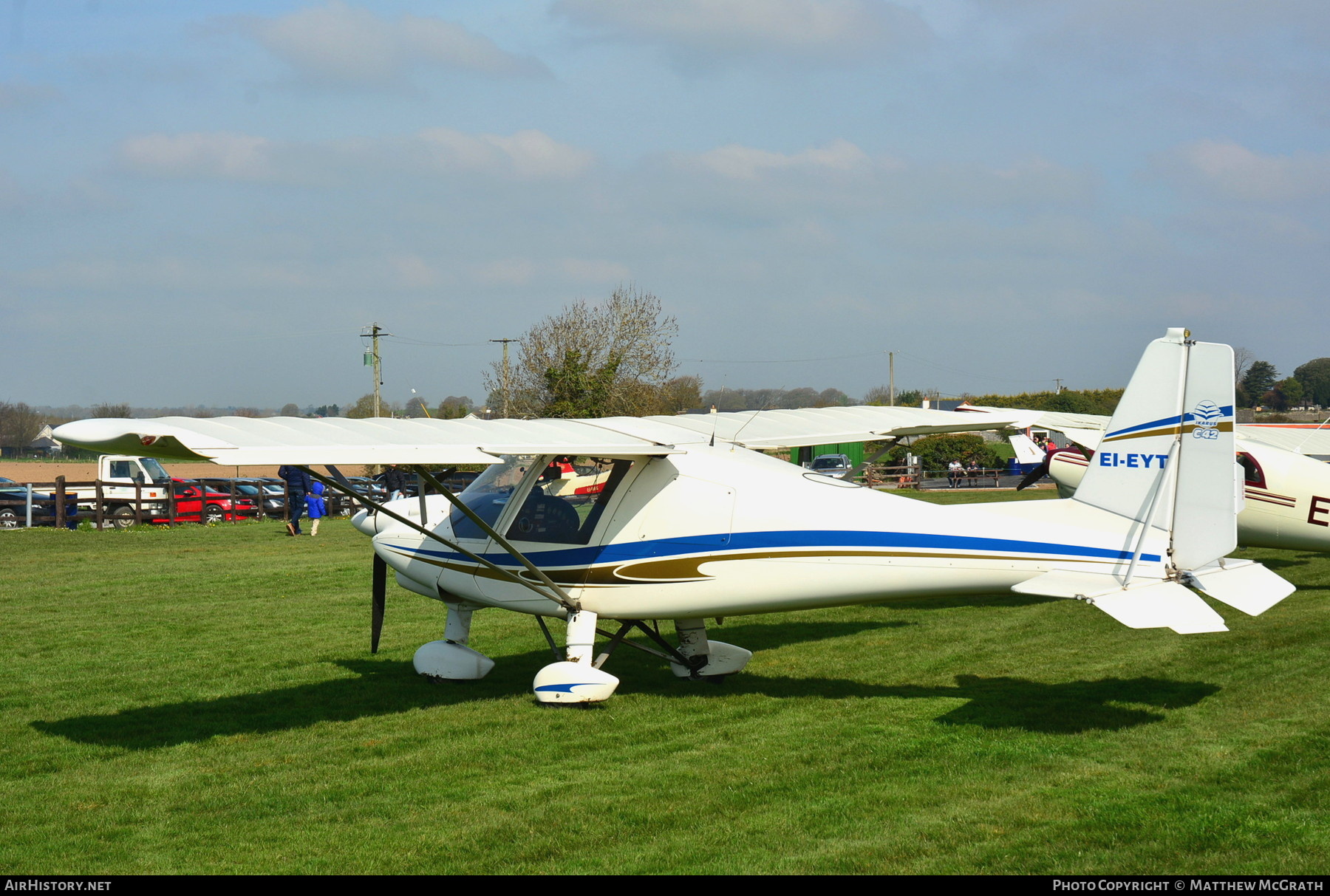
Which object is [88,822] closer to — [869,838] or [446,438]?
[446,438]

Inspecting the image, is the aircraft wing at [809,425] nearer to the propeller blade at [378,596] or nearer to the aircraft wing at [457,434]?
the aircraft wing at [457,434]

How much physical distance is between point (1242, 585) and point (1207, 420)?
1.01 m

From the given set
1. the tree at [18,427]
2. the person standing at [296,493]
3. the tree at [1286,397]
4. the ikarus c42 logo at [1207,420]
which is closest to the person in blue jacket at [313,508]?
the person standing at [296,493]

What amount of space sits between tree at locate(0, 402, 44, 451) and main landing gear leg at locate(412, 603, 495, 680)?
279 ft

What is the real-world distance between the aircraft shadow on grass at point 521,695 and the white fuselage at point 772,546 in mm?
871

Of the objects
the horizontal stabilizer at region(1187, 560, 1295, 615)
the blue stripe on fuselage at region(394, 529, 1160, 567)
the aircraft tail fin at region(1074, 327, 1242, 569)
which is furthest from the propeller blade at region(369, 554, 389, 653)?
the horizontal stabilizer at region(1187, 560, 1295, 615)

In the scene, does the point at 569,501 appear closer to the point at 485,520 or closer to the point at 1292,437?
the point at 485,520

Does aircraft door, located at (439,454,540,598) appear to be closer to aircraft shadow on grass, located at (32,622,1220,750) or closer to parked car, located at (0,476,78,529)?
aircraft shadow on grass, located at (32,622,1220,750)

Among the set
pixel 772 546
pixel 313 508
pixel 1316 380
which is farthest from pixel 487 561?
pixel 1316 380

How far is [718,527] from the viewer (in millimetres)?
7395

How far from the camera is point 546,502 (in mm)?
7992

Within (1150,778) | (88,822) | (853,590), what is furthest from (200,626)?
(1150,778)

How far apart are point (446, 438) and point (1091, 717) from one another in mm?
4597

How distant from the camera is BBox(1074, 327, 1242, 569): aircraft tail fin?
6.41 metres
